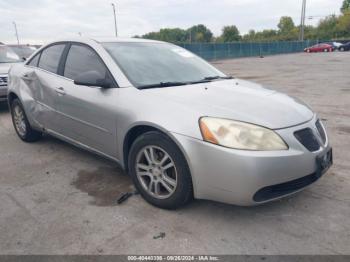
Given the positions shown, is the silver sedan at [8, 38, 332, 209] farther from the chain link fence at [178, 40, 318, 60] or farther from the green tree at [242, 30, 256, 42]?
the green tree at [242, 30, 256, 42]

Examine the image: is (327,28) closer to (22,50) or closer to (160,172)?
(22,50)

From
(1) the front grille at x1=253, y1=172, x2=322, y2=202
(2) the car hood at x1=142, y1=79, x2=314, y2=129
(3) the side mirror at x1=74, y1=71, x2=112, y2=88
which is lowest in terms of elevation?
(1) the front grille at x1=253, y1=172, x2=322, y2=202

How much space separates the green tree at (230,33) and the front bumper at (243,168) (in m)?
87.0

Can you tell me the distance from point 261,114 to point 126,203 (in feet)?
4.85

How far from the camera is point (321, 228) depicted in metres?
2.63

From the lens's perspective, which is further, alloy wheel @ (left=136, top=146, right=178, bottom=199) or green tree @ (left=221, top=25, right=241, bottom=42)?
green tree @ (left=221, top=25, right=241, bottom=42)

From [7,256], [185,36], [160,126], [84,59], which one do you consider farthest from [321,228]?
[185,36]

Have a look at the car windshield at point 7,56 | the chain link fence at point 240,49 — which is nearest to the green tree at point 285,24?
the chain link fence at point 240,49

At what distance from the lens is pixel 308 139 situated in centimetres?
272

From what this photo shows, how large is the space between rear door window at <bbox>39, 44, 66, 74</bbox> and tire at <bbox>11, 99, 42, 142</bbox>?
2.90ft

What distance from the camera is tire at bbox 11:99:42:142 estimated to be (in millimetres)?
4914

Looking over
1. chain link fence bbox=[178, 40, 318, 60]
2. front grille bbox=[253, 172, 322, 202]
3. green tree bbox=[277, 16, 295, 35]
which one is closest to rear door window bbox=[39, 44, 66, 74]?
front grille bbox=[253, 172, 322, 202]

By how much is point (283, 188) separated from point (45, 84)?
10.3 feet

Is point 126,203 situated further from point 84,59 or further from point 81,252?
point 84,59
